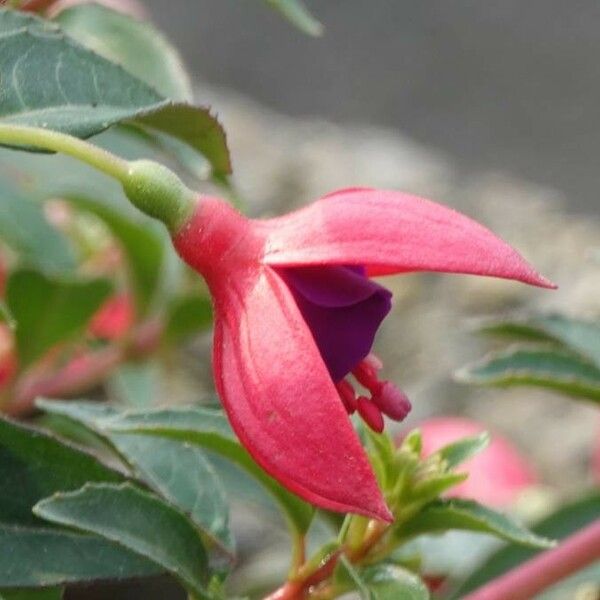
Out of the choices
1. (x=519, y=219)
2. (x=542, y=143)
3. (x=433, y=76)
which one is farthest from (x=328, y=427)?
(x=433, y=76)

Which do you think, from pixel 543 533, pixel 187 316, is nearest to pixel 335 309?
pixel 543 533

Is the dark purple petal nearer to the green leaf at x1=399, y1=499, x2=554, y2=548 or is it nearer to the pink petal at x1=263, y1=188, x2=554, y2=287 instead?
the pink petal at x1=263, y1=188, x2=554, y2=287

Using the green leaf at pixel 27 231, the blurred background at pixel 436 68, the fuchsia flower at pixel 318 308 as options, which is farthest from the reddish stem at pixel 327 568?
the blurred background at pixel 436 68

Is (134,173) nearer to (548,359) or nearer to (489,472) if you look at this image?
(548,359)

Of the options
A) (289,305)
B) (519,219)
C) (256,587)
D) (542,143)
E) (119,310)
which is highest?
(542,143)

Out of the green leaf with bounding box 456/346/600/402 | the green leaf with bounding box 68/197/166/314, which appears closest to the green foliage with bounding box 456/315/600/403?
the green leaf with bounding box 456/346/600/402

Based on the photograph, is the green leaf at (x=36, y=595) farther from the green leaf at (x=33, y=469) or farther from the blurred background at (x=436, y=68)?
the blurred background at (x=436, y=68)

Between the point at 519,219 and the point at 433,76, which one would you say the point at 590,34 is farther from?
the point at 519,219
